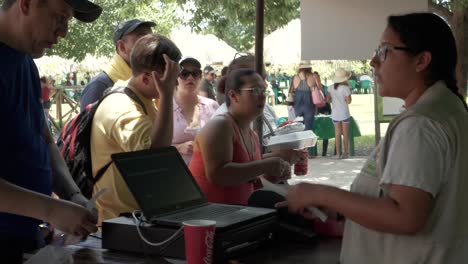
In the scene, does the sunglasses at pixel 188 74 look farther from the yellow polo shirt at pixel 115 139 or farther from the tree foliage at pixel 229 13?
the tree foliage at pixel 229 13

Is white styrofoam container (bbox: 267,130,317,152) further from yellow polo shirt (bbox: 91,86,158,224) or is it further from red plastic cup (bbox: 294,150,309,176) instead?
yellow polo shirt (bbox: 91,86,158,224)

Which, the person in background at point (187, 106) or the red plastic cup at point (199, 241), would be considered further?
the person in background at point (187, 106)

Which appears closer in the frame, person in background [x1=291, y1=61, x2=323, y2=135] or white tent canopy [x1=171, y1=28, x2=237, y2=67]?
person in background [x1=291, y1=61, x2=323, y2=135]

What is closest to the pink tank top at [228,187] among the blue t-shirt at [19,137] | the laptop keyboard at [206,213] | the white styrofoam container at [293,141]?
the white styrofoam container at [293,141]

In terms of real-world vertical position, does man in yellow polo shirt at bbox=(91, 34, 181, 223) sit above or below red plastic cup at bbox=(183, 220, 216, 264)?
above

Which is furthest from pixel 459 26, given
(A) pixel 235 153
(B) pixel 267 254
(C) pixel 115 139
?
(B) pixel 267 254

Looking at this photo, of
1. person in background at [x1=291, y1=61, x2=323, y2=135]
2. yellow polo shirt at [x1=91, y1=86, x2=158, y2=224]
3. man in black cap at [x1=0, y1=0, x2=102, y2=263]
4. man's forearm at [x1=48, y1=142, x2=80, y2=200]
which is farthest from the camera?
person in background at [x1=291, y1=61, x2=323, y2=135]

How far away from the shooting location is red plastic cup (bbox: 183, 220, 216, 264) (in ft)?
6.07

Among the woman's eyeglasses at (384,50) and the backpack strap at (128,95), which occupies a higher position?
the woman's eyeglasses at (384,50)

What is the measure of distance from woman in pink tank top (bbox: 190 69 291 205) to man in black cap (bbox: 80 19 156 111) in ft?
2.54

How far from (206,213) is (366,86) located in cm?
3219

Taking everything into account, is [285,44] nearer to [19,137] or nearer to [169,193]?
[169,193]

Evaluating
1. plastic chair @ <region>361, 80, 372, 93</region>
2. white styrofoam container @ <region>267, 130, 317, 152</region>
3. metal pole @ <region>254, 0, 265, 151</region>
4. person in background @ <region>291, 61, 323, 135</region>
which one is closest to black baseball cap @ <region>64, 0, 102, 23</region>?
white styrofoam container @ <region>267, 130, 317, 152</region>

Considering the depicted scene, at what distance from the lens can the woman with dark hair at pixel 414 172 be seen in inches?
66.0
